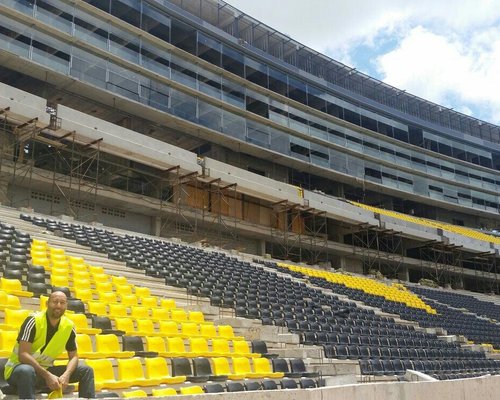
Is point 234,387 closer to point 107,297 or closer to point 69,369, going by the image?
point 69,369

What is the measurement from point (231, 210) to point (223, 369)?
23838mm

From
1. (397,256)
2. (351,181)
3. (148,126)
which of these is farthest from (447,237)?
(148,126)

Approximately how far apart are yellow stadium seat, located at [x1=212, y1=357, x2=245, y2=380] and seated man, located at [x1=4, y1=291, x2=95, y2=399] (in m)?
3.66

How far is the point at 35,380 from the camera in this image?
5055 millimetres

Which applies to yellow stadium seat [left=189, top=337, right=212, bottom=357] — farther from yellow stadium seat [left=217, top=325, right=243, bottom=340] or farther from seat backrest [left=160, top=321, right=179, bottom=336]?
yellow stadium seat [left=217, top=325, right=243, bottom=340]

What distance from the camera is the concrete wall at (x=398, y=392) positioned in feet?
16.8

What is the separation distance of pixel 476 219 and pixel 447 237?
53.5 feet

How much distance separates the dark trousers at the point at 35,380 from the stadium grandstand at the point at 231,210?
1.28 ft

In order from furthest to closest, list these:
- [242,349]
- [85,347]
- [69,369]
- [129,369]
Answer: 1. [242,349]
2. [85,347]
3. [129,369]
4. [69,369]

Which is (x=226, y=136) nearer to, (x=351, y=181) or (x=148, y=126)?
(x=148, y=126)

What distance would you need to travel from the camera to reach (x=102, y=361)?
7.05 m

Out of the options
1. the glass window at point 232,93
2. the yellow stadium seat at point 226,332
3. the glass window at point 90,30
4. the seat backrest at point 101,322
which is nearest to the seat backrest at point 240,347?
the yellow stadium seat at point 226,332

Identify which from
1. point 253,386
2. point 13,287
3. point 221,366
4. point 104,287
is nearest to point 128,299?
point 104,287

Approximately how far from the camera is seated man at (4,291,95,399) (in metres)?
5.00
